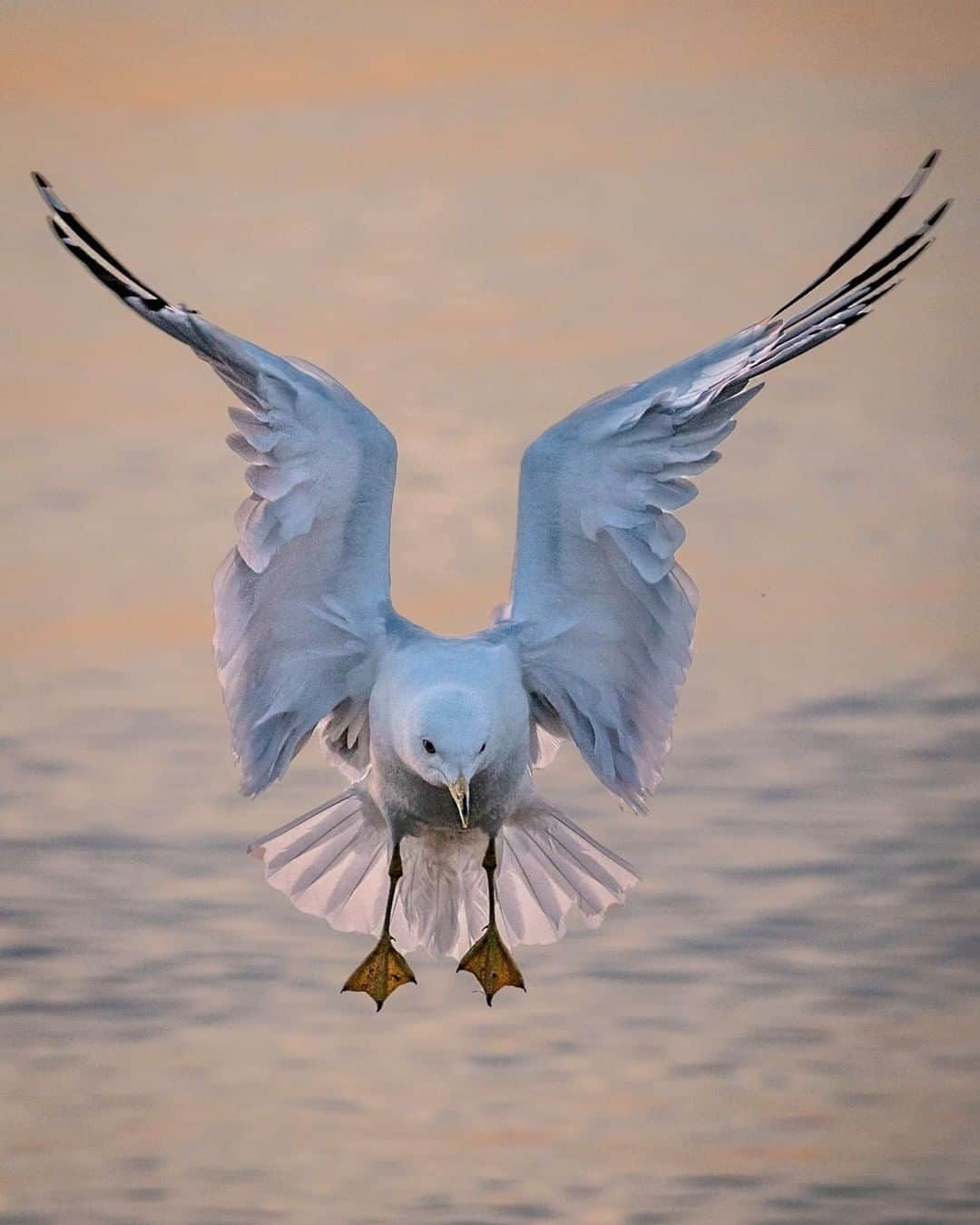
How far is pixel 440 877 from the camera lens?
31.3 feet

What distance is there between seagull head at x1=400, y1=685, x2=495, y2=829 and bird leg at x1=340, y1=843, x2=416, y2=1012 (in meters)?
0.86

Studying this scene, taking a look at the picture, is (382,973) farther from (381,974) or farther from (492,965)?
(492,965)

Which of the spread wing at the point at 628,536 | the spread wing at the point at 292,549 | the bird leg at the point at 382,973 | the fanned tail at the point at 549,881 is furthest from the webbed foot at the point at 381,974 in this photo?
the spread wing at the point at 628,536

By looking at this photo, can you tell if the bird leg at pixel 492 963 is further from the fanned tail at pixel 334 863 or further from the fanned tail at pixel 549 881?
the fanned tail at pixel 334 863

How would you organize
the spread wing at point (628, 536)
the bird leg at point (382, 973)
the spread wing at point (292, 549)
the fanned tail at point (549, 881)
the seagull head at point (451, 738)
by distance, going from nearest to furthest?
the seagull head at point (451, 738)
the spread wing at point (292, 549)
the spread wing at point (628, 536)
the bird leg at point (382, 973)
the fanned tail at point (549, 881)

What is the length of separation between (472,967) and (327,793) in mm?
2780

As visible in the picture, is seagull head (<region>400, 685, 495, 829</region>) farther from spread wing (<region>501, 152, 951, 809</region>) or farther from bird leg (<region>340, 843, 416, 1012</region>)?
bird leg (<region>340, 843, 416, 1012</region>)

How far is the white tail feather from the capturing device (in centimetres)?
952

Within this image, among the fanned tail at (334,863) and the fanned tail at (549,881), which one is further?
the fanned tail at (549,881)

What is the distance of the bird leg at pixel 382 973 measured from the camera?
9.43 meters

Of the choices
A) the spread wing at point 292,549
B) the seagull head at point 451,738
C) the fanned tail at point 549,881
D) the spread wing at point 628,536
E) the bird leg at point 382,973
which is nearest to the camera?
the seagull head at point 451,738

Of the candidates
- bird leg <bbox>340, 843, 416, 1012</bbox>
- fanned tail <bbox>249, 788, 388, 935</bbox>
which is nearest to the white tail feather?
fanned tail <bbox>249, 788, 388, 935</bbox>

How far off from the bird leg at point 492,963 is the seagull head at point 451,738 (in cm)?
89

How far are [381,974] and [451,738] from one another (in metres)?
1.18
